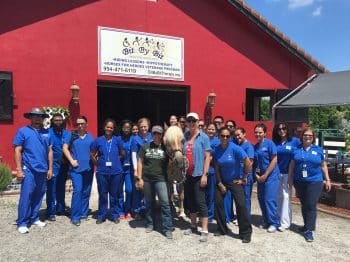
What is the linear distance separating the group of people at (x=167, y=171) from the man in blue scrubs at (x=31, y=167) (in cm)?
1

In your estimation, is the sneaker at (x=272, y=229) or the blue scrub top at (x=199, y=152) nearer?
the blue scrub top at (x=199, y=152)

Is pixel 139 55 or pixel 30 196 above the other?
pixel 139 55

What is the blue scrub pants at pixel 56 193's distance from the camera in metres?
6.12

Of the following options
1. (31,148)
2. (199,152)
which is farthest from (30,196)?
(199,152)

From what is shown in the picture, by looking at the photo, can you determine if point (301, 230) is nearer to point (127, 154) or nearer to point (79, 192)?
point (127, 154)

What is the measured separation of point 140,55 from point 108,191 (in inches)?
186

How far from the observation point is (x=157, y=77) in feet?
33.1

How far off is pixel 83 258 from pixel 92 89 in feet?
17.5

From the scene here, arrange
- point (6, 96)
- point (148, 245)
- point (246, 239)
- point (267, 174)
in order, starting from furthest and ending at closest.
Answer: point (6, 96), point (267, 174), point (246, 239), point (148, 245)

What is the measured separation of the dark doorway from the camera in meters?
13.4

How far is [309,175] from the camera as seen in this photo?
5.43 meters

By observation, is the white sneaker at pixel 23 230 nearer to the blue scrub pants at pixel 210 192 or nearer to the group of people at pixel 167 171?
the group of people at pixel 167 171

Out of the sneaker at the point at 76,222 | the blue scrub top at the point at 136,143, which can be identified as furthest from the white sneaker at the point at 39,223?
the blue scrub top at the point at 136,143

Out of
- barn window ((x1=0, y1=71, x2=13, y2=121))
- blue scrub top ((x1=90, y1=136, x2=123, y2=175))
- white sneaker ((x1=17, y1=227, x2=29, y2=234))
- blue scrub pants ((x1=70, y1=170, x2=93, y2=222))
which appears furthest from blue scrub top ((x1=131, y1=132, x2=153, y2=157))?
barn window ((x1=0, y1=71, x2=13, y2=121))
